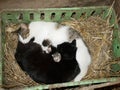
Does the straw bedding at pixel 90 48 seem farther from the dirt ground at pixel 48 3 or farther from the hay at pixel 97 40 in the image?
the dirt ground at pixel 48 3

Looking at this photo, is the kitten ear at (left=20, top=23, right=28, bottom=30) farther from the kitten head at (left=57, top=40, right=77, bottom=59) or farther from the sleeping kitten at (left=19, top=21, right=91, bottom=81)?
the kitten head at (left=57, top=40, right=77, bottom=59)

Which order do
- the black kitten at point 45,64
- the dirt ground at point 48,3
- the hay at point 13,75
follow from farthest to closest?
the dirt ground at point 48,3
the hay at point 13,75
the black kitten at point 45,64

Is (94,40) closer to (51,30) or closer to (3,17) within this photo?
(51,30)

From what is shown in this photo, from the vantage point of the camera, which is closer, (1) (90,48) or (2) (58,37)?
(2) (58,37)

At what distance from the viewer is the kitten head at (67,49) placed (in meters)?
2.99

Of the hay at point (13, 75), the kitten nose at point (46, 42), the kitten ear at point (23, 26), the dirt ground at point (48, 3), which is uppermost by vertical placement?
the dirt ground at point (48, 3)

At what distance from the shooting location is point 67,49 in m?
3.02

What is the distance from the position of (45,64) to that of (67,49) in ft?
0.85

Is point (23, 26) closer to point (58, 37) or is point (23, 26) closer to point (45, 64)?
point (58, 37)

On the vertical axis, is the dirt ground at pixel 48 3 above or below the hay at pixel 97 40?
above

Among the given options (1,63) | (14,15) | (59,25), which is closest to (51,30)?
(59,25)

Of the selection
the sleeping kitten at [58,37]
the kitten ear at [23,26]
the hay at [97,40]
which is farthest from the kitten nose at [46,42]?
the hay at [97,40]

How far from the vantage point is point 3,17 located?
10.3 ft

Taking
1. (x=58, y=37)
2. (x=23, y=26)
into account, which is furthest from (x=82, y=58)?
(x=23, y=26)
